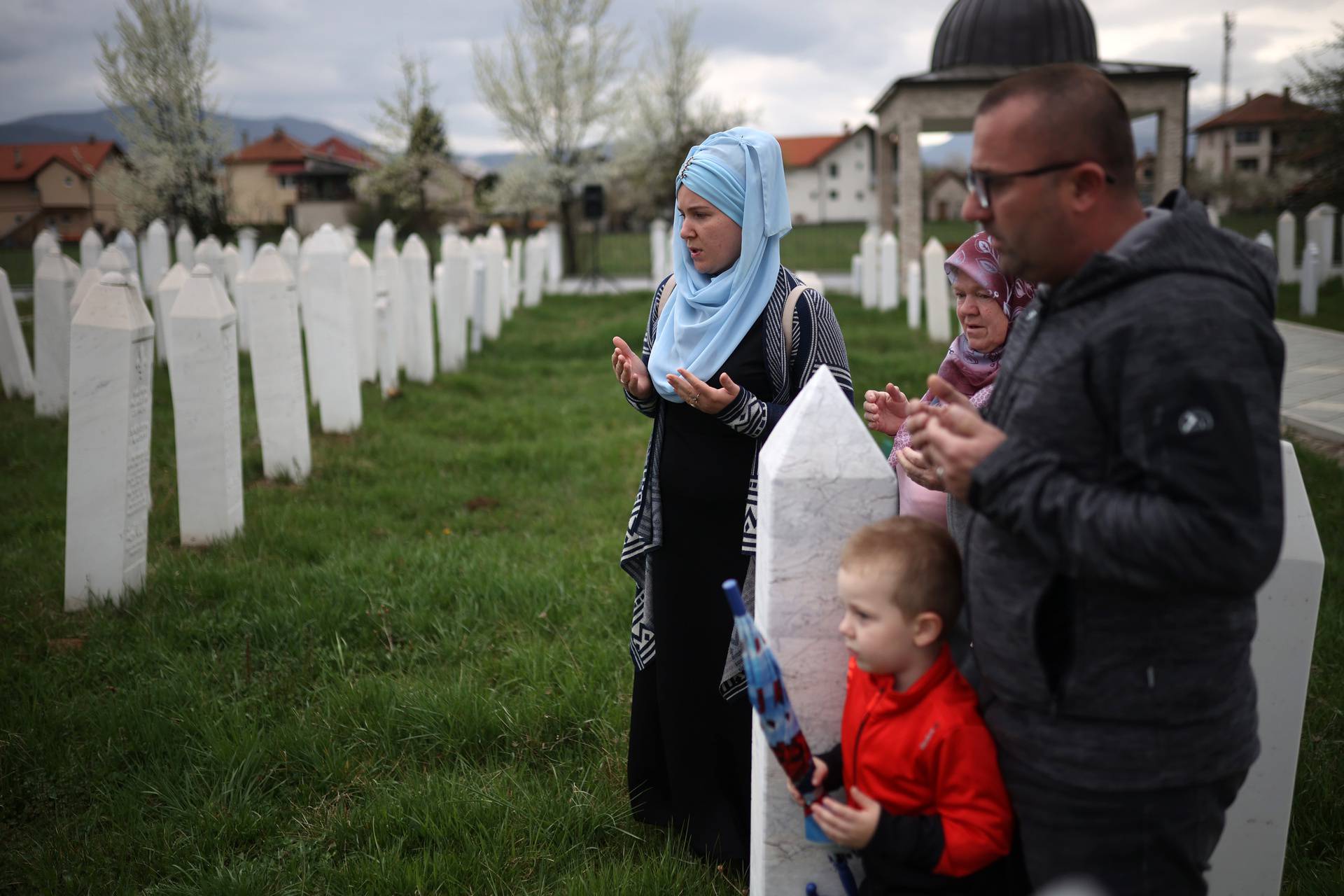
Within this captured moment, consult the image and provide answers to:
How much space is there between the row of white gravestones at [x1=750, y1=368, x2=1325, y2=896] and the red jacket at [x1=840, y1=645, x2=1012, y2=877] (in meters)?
0.21

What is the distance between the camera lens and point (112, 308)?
15.5 ft

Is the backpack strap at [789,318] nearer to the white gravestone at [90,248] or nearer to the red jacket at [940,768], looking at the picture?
the red jacket at [940,768]

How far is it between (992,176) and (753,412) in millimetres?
1268

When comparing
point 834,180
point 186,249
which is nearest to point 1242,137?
point 834,180

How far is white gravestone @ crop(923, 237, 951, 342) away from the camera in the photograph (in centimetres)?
1345

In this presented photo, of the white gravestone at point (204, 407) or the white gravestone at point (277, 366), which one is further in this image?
the white gravestone at point (277, 366)

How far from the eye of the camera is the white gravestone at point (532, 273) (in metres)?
20.3

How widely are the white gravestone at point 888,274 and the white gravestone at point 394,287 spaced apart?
8718 millimetres

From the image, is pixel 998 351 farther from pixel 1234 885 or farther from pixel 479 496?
pixel 479 496

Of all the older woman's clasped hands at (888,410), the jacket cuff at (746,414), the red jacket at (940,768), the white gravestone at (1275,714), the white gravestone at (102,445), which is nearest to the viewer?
the red jacket at (940,768)

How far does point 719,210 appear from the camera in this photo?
2910 millimetres

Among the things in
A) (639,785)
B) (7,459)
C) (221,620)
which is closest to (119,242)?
(7,459)

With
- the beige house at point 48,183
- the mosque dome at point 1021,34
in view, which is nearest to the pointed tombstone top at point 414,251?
the mosque dome at point 1021,34

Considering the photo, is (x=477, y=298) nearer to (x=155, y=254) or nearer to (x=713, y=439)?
(x=155, y=254)
